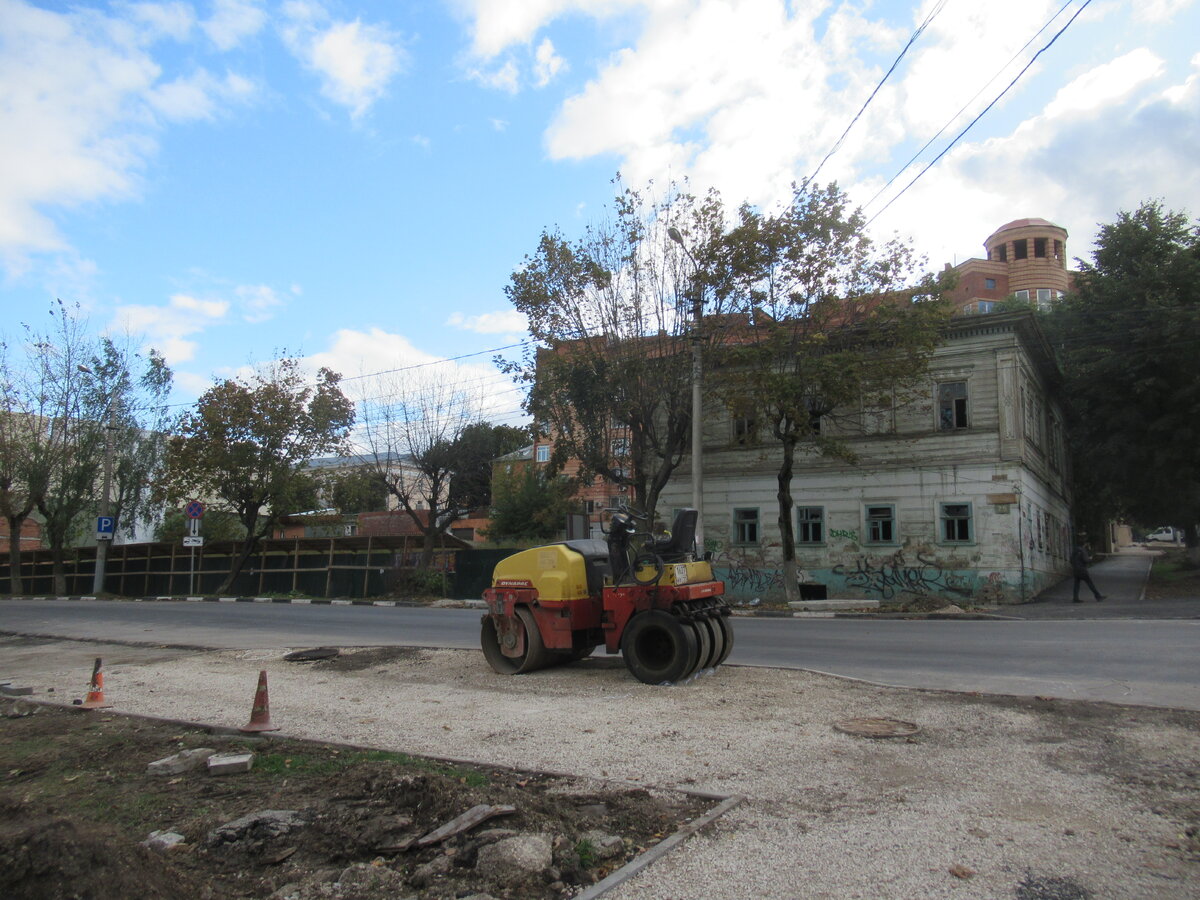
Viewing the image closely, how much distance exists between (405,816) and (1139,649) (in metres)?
10.9

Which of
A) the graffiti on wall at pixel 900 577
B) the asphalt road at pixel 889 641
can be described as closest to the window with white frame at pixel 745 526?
the graffiti on wall at pixel 900 577

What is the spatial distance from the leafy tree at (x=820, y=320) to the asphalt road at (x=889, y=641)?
6.95m

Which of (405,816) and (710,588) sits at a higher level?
(710,588)

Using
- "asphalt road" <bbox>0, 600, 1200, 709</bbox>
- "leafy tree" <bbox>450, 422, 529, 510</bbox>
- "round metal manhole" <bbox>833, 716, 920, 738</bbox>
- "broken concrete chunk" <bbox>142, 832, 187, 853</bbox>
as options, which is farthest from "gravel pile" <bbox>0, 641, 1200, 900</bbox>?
"leafy tree" <bbox>450, 422, 529, 510</bbox>

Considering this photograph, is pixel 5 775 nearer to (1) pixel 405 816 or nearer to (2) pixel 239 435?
(1) pixel 405 816

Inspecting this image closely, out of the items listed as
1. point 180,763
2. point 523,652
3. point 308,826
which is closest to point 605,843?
point 308,826

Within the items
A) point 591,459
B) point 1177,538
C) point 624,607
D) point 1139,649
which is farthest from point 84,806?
point 1177,538

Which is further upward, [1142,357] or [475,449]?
[1142,357]

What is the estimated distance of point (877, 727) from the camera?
7375 mm

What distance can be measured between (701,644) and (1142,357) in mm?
24521

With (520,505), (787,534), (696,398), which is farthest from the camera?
(520,505)

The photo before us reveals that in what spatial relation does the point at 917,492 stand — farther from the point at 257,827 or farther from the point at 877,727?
the point at 257,827

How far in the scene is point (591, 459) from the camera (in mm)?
25859

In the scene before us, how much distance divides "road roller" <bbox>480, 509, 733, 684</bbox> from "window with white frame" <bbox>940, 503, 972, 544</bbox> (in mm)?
17728
